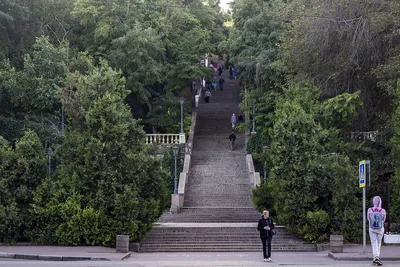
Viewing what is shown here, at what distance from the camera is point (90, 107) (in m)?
26.1

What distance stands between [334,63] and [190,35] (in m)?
20.4

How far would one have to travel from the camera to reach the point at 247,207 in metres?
37.6

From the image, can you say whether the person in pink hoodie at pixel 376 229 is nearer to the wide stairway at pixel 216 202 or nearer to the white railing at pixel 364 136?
the wide stairway at pixel 216 202

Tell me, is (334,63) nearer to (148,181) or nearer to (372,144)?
(372,144)

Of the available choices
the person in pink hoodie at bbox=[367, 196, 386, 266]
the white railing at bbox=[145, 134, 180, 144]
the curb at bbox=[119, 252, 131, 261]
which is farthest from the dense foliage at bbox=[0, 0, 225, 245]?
the person in pink hoodie at bbox=[367, 196, 386, 266]

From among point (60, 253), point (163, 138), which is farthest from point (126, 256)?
point (163, 138)

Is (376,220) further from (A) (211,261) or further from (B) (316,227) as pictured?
(B) (316,227)

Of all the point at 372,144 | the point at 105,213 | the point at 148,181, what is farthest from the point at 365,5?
the point at 105,213

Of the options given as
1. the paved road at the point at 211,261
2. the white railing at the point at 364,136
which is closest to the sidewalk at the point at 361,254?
the paved road at the point at 211,261

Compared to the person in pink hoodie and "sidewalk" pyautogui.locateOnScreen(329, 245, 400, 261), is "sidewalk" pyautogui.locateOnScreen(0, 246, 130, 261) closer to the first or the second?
"sidewalk" pyautogui.locateOnScreen(329, 245, 400, 261)

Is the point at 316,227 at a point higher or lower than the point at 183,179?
lower

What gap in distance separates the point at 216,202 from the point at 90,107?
14.3m

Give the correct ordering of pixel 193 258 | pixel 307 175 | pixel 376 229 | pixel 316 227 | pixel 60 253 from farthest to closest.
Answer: pixel 307 175
pixel 316 227
pixel 193 258
pixel 60 253
pixel 376 229

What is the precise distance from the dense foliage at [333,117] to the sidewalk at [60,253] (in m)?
6.96
